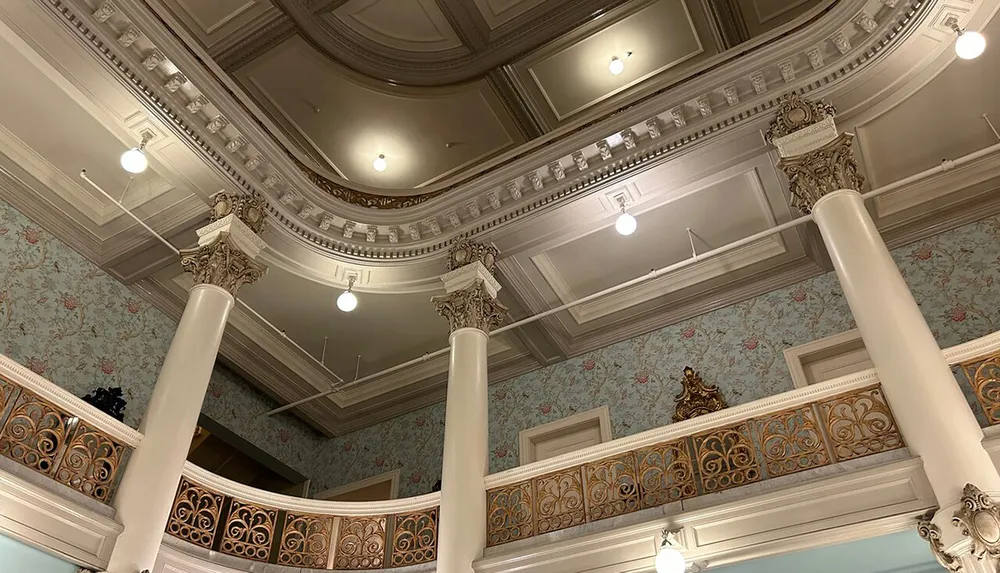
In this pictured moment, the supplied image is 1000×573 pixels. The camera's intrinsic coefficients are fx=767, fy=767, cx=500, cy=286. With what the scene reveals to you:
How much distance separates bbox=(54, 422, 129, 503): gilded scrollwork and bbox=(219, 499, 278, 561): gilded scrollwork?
115cm

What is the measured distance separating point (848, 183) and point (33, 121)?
7.61 m

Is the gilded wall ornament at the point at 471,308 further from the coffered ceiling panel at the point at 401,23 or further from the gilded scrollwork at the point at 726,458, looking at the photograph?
the coffered ceiling panel at the point at 401,23

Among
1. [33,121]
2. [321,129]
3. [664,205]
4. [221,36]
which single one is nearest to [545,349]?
[664,205]

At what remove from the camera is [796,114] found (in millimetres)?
7105

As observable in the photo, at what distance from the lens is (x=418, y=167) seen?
9.80 m

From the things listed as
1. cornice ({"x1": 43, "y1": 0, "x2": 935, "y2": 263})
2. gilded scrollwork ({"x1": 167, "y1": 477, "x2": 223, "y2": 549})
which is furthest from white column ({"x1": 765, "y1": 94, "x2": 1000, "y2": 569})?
gilded scrollwork ({"x1": 167, "y1": 477, "x2": 223, "y2": 549})

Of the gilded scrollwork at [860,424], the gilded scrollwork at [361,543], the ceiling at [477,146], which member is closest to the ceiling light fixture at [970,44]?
the ceiling at [477,146]

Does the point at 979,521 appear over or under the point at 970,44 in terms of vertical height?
under

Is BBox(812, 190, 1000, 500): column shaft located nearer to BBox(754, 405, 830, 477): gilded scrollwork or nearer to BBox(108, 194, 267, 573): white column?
BBox(754, 405, 830, 477): gilded scrollwork

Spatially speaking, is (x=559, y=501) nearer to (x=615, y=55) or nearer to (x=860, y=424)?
(x=860, y=424)

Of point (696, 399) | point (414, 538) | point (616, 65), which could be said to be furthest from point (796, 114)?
point (414, 538)

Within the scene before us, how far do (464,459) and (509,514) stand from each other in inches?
25.5

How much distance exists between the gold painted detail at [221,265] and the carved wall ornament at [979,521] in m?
6.03

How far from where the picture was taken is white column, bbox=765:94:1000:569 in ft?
15.3
